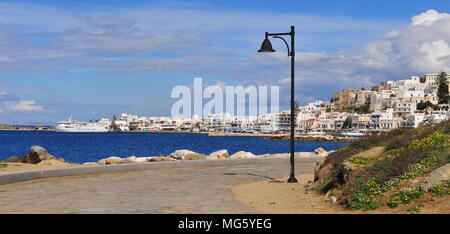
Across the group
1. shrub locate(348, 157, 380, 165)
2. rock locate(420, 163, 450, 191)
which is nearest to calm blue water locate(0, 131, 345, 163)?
shrub locate(348, 157, 380, 165)

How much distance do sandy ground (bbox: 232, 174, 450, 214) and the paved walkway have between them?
1.68ft

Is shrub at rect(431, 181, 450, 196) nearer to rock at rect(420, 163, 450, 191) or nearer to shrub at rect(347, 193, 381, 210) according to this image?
rock at rect(420, 163, 450, 191)

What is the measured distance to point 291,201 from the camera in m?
15.2

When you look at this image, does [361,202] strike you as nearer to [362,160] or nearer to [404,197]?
[404,197]

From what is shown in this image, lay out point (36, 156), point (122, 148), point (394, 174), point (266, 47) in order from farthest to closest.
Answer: point (122, 148) < point (36, 156) < point (266, 47) < point (394, 174)

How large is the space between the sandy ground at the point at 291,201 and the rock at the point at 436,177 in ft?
2.11

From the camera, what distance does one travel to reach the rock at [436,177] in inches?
509

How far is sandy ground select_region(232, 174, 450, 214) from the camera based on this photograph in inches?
480

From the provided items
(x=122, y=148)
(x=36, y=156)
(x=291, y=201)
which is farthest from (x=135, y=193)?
(x=122, y=148)

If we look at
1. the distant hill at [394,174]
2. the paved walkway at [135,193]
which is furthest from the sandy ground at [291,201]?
the paved walkway at [135,193]

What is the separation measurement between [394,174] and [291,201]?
9.15ft
